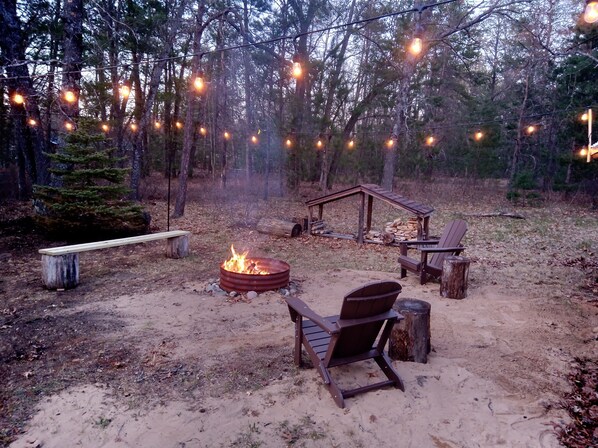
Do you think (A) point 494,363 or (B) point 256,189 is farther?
(B) point 256,189

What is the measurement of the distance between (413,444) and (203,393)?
1694 mm

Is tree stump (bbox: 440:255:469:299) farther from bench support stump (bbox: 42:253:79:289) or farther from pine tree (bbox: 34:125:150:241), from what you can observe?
pine tree (bbox: 34:125:150:241)

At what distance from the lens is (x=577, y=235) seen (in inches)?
417

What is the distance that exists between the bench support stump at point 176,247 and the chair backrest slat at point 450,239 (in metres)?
4.79

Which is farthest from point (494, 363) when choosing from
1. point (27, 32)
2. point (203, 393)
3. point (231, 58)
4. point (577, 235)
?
point (27, 32)

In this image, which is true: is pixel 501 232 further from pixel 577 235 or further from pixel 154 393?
pixel 154 393

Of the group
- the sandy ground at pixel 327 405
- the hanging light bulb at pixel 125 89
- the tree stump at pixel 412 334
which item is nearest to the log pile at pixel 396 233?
the sandy ground at pixel 327 405

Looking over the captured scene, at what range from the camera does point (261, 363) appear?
3.65 metres

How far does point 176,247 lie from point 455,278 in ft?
17.1

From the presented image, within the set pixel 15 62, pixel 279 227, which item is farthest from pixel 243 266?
pixel 15 62

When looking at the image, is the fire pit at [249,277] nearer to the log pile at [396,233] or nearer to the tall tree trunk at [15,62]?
the log pile at [396,233]

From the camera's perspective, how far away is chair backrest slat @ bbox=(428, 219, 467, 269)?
6.41 meters

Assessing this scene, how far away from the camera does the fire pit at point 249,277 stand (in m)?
5.50

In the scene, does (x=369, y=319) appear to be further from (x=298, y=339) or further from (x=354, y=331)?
(x=298, y=339)
